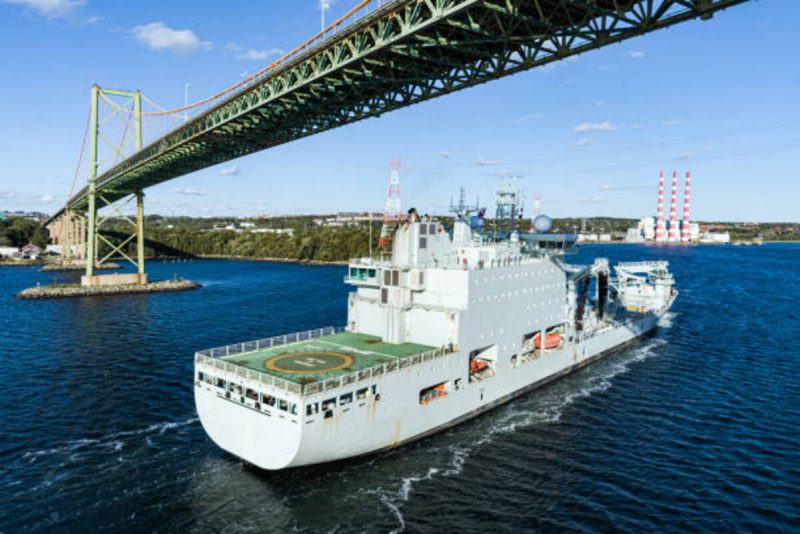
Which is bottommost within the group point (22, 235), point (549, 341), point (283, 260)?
point (549, 341)

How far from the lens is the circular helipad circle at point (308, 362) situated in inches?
940

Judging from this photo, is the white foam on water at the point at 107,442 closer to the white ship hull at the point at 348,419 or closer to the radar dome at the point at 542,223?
the white ship hull at the point at 348,419

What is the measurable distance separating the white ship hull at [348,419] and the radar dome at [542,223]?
16315mm

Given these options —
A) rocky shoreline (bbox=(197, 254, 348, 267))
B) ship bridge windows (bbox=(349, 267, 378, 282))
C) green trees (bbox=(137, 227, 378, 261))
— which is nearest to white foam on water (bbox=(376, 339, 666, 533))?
ship bridge windows (bbox=(349, 267, 378, 282))

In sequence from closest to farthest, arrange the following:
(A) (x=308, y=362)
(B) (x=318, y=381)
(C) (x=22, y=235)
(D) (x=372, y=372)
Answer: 1. (B) (x=318, y=381)
2. (D) (x=372, y=372)
3. (A) (x=308, y=362)
4. (C) (x=22, y=235)

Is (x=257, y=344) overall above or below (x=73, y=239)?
below

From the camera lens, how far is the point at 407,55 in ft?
83.4

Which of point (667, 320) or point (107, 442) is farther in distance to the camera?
point (667, 320)

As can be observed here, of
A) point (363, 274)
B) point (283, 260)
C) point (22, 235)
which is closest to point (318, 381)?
point (363, 274)

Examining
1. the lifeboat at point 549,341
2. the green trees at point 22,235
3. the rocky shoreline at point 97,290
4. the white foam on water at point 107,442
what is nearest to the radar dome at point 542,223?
the lifeboat at point 549,341

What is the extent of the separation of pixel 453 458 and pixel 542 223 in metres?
24.1

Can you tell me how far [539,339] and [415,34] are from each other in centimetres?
2302

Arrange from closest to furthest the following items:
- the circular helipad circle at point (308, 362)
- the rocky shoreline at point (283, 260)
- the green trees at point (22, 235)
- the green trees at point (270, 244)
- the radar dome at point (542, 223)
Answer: the circular helipad circle at point (308, 362), the radar dome at point (542, 223), the rocky shoreline at point (283, 260), the green trees at point (270, 244), the green trees at point (22, 235)

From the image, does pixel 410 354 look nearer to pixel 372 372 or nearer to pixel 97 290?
pixel 372 372
